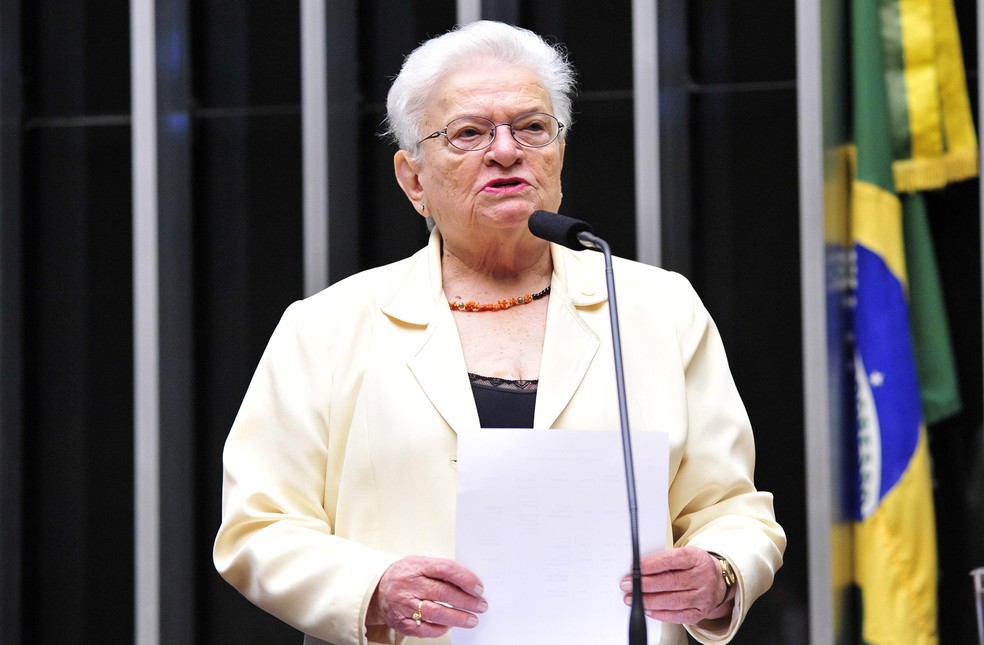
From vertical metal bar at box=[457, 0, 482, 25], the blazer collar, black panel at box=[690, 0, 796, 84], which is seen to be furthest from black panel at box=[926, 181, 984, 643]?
the blazer collar

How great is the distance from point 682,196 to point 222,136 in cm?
146

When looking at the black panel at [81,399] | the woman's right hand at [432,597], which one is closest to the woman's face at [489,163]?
the woman's right hand at [432,597]

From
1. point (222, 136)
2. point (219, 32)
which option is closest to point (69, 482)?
point (222, 136)

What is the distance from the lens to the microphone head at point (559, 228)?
5.60ft

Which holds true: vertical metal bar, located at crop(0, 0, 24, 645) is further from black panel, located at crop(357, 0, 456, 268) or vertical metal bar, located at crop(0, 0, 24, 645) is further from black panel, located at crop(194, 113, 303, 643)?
black panel, located at crop(357, 0, 456, 268)

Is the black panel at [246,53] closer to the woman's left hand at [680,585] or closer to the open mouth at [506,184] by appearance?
the open mouth at [506,184]

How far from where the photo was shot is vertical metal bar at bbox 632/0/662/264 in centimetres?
349

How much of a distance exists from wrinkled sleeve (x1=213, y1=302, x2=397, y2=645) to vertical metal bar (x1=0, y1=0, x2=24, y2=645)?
6.53 feet

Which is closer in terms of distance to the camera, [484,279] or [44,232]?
[484,279]

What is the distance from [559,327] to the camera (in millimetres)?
2074

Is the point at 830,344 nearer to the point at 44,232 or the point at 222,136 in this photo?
the point at 222,136

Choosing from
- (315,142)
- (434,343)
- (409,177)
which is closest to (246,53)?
(315,142)

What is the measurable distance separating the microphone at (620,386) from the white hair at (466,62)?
1.54 feet

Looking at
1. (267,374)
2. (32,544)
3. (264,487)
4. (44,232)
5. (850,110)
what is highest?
(850,110)
